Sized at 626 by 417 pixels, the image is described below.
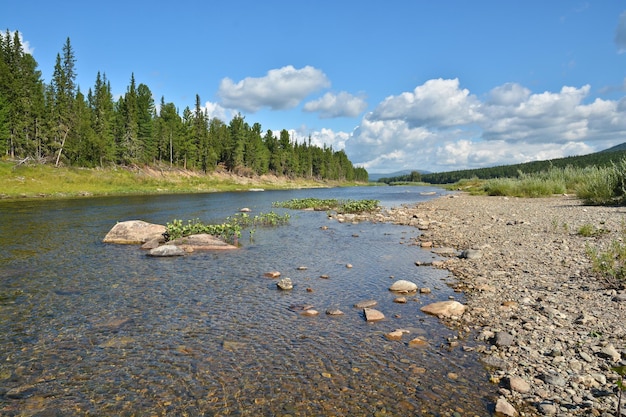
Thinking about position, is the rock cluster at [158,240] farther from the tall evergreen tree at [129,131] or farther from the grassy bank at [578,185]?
the tall evergreen tree at [129,131]

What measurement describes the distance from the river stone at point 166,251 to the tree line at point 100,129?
205 feet

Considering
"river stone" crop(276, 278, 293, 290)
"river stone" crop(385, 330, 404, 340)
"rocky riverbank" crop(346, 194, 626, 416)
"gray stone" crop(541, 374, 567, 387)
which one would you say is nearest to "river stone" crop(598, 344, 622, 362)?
"rocky riverbank" crop(346, 194, 626, 416)

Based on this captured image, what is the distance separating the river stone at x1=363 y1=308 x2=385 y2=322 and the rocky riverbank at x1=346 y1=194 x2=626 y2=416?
1.77 metres

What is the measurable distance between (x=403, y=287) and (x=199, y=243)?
1113 cm

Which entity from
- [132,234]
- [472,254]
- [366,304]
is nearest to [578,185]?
[472,254]

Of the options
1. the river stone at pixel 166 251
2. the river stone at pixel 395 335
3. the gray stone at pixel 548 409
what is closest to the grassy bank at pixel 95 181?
the river stone at pixel 166 251

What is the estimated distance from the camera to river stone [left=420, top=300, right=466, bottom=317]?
369 inches

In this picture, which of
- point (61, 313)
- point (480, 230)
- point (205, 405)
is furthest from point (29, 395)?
point (480, 230)

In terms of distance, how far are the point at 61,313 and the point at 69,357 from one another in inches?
113

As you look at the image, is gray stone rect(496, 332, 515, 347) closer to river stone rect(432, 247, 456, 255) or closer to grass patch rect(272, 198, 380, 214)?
river stone rect(432, 247, 456, 255)

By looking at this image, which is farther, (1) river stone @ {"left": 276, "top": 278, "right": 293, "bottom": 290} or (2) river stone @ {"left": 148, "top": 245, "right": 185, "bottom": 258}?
(2) river stone @ {"left": 148, "top": 245, "right": 185, "bottom": 258}

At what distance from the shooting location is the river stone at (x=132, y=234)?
19.6 meters

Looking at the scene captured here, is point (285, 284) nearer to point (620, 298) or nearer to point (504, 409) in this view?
point (504, 409)

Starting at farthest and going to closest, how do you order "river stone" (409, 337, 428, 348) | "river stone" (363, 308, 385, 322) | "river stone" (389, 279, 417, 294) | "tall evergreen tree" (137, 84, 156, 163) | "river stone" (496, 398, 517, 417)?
1. "tall evergreen tree" (137, 84, 156, 163)
2. "river stone" (389, 279, 417, 294)
3. "river stone" (363, 308, 385, 322)
4. "river stone" (409, 337, 428, 348)
5. "river stone" (496, 398, 517, 417)
